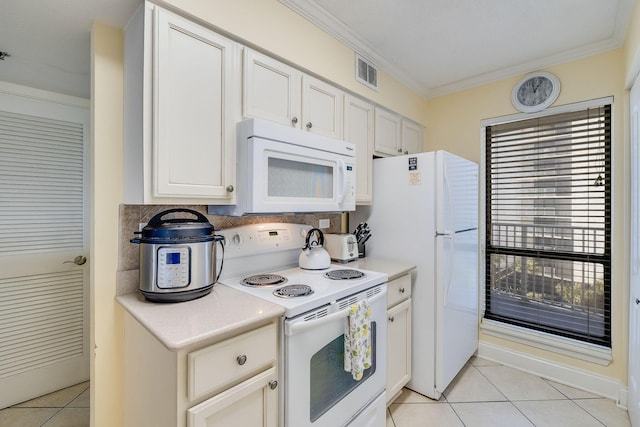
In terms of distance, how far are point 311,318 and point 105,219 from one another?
3.42 feet

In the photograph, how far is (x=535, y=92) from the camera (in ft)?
8.08

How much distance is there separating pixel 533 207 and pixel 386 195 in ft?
4.17

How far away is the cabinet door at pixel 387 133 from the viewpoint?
243 cm

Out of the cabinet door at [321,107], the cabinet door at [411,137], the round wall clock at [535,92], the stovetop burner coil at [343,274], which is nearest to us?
the stovetop burner coil at [343,274]

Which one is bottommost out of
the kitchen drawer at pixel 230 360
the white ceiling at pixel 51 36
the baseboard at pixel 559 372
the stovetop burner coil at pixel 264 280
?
the baseboard at pixel 559 372

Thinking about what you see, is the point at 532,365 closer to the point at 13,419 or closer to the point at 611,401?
the point at 611,401

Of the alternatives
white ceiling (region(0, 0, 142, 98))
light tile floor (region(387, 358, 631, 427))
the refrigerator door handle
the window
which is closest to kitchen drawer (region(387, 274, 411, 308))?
the refrigerator door handle

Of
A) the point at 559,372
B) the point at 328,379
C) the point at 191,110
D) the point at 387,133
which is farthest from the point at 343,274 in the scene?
the point at 559,372

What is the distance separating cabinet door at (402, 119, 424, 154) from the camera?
2.76 m

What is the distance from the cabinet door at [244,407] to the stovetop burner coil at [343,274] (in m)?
0.65

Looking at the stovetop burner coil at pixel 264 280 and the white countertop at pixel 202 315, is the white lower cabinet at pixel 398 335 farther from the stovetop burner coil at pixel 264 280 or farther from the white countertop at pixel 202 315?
the white countertop at pixel 202 315

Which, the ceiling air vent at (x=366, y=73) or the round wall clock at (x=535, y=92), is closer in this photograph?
the ceiling air vent at (x=366, y=73)

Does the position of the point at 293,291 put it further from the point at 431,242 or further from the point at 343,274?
the point at 431,242

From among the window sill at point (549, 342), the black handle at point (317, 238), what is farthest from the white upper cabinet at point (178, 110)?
the window sill at point (549, 342)
